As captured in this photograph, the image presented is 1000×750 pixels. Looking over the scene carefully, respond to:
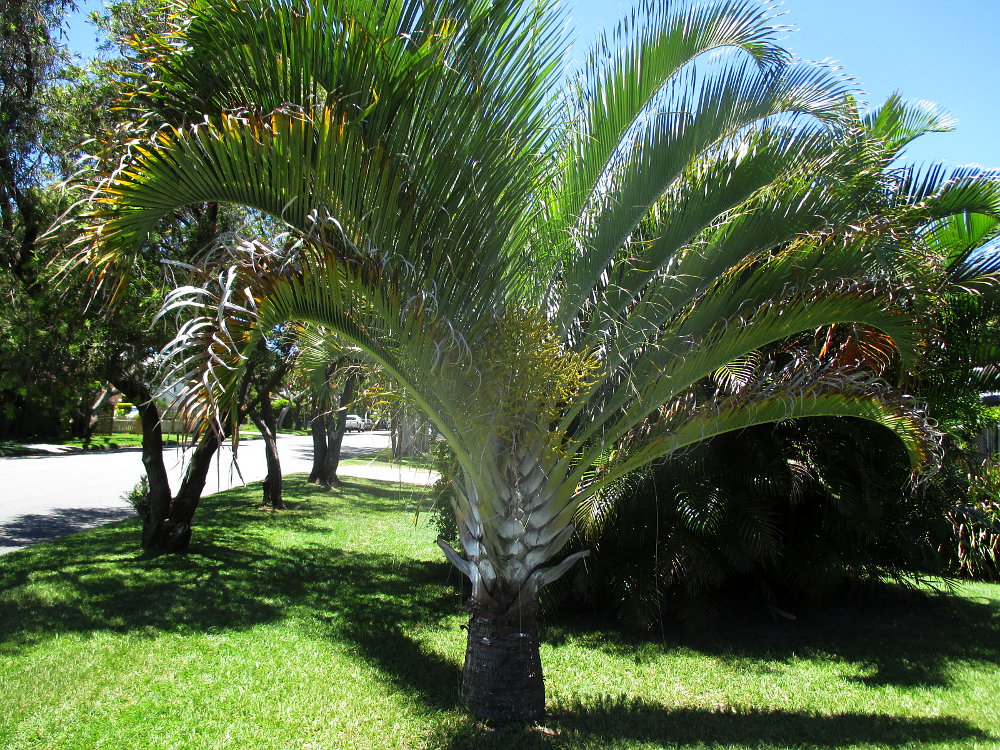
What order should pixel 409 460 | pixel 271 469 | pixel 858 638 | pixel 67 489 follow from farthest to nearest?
pixel 67 489, pixel 271 469, pixel 858 638, pixel 409 460

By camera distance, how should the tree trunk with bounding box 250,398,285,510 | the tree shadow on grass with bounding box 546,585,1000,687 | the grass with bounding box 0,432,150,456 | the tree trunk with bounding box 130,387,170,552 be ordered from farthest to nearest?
1. the grass with bounding box 0,432,150,456
2. the tree trunk with bounding box 250,398,285,510
3. the tree trunk with bounding box 130,387,170,552
4. the tree shadow on grass with bounding box 546,585,1000,687

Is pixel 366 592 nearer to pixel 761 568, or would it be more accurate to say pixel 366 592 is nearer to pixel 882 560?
pixel 761 568

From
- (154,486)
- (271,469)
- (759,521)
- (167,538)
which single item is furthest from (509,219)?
(271,469)

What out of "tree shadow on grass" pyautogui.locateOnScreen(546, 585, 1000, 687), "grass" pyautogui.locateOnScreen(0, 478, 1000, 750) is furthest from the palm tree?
"tree shadow on grass" pyautogui.locateOnScreen(546, 585, 1000, 687)

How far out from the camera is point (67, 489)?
16766 mm

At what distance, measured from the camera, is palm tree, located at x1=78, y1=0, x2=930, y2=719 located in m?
3.10

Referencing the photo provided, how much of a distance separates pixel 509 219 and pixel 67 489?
657 inches

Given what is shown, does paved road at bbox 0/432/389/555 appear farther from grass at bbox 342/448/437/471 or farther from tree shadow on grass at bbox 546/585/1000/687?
tree shadow on grass at bbox 546/585/1000/687

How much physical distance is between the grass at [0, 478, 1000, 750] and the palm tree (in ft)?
2.92

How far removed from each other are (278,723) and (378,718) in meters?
0.62

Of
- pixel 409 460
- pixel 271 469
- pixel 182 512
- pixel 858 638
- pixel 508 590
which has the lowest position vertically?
pixel 858 638

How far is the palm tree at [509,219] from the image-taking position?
310 cm

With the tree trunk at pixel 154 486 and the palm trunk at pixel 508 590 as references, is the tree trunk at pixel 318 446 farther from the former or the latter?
the palm trunk at pixel 508 590

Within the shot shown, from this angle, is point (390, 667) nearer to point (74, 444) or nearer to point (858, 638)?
point (858, 638)
